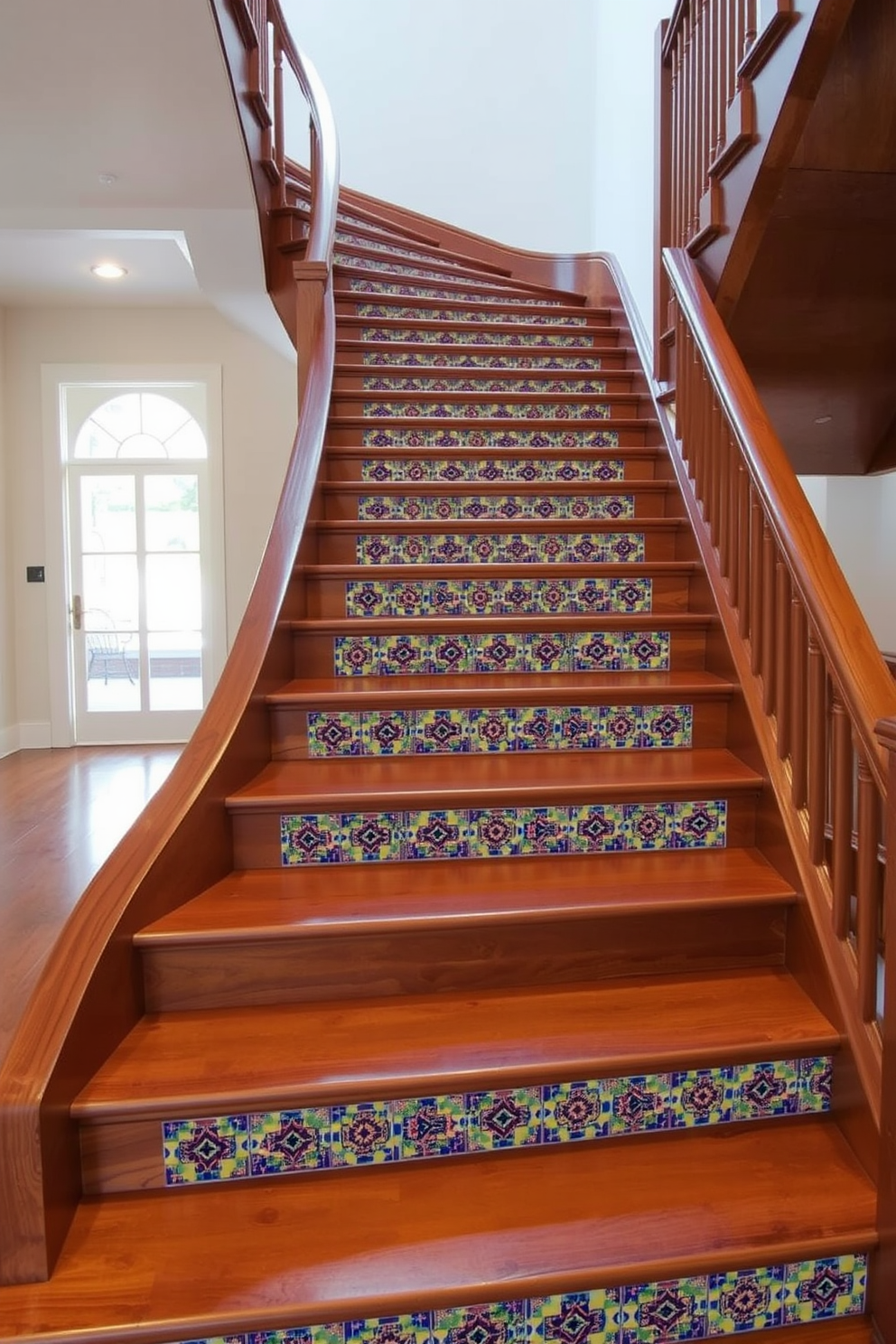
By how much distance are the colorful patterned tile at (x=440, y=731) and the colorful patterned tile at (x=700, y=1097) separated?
919 mm

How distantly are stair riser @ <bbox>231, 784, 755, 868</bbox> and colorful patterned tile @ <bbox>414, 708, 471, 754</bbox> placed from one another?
302 millimetres

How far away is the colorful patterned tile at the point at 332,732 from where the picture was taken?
199 centimetres

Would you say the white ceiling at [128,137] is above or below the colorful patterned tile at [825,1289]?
above

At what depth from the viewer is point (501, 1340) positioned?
44.6 inches

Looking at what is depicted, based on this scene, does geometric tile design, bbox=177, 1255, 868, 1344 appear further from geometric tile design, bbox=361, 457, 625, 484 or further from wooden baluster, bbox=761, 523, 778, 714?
geometric tile design, bbox=361, 457, 625, 484

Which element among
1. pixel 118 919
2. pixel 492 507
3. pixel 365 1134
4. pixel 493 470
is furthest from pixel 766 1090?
pixel 493 470

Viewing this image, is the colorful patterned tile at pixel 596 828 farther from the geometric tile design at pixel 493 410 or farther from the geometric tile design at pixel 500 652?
the geometric tile design at pixel 493 410

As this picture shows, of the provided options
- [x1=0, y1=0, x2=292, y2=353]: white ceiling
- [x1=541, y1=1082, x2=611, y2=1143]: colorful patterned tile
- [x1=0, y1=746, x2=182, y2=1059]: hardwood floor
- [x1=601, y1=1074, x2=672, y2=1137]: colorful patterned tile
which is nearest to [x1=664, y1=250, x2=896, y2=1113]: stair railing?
[x1=601, y1=1074, x2=672, y2=1137]: colorful patterned tile

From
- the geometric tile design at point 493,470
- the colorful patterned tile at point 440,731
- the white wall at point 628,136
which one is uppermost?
the white wall at point 628,136

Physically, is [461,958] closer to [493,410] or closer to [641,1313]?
[641,1313]

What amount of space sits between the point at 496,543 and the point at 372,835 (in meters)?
1.18

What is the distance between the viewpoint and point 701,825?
1.79 m

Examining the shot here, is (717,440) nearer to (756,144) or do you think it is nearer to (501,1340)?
(756,144)

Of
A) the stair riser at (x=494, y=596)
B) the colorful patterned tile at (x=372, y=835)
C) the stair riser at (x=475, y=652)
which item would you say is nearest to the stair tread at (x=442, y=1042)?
the colorful patterned tile at (x=372, y=835)
